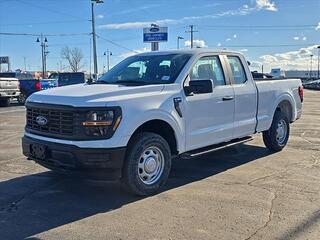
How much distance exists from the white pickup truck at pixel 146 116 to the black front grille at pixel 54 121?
0.01 metres

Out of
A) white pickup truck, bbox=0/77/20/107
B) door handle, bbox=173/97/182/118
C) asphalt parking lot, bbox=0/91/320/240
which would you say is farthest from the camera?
white pickup truck, bbox=0/77/20/107

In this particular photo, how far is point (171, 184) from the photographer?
644cm

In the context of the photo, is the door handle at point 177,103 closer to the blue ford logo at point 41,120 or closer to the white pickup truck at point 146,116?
the white pickup truck at point 146,116

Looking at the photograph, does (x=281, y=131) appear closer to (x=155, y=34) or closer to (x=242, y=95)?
(x=242, y=95)

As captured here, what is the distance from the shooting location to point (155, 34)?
4112cm

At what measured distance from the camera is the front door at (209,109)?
21.1ft

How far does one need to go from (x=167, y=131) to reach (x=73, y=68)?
3627 inches

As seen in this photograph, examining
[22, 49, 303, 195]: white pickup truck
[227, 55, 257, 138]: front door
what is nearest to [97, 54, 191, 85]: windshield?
[22, 49, 303, 195]: white pickup truck

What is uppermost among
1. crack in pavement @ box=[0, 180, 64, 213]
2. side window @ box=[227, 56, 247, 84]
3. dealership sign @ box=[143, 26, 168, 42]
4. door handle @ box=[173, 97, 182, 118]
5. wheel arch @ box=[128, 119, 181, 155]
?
dealership sign @ box=[143, 26, 168, 42]

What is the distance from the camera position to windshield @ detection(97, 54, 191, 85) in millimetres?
6492

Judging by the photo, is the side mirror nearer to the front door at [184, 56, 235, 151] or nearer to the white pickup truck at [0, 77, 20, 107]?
the front door at [184, 56, 235, 151]

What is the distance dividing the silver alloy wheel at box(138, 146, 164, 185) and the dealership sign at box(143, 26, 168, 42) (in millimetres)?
35468

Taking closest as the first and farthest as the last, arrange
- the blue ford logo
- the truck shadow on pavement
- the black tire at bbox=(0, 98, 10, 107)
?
the truck shadow on pavement → the blue ford logo → the black tire at bbox=(0, 98, 10, 107)

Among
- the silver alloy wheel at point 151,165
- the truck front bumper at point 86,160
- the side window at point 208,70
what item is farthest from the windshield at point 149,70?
the truck front bumper at point 86,160
